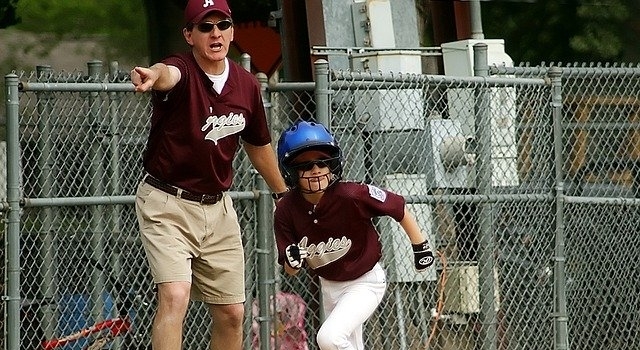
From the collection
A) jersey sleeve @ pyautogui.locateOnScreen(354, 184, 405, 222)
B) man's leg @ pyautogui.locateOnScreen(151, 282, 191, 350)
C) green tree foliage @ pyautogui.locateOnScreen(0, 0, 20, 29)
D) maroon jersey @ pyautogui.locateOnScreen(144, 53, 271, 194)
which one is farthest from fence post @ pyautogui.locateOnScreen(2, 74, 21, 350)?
green tree foliage @ pyautogui.locateOnScreen(0, 0, 20, 29)

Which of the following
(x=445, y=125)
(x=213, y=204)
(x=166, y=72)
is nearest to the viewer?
(x=166, y=72)

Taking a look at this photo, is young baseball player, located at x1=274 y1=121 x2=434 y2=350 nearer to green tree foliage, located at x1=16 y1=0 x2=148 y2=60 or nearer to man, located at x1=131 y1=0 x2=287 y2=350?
man, located at x1=131 y1=0 x2=287 y2=350

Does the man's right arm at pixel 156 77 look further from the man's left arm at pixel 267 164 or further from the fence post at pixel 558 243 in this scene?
the fence post at pixel 558 243

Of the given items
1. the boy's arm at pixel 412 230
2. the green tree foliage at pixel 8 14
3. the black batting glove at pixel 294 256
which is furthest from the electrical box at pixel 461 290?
the green tree foliage at pixel 8 14

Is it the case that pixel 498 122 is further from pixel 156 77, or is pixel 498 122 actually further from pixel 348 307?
pixel 156 77

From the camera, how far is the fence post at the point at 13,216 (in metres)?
7.46

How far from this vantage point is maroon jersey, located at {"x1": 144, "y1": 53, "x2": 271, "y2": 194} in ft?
23.2

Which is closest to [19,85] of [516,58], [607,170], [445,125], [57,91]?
[57,91]

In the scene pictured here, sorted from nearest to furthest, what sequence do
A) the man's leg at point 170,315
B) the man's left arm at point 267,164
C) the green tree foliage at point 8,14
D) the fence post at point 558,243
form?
Result: the man's leg at point 170,315 → the man's left arm at point 267,164 → the fence post at point 558,243 → the green tree foliage at point 8,14

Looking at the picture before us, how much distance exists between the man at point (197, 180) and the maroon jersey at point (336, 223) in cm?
32

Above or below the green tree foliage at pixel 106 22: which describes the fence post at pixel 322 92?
below

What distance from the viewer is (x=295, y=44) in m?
10.6

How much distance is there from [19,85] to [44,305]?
1.23m

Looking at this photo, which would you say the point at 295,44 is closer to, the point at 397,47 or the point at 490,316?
the point at 397,47
